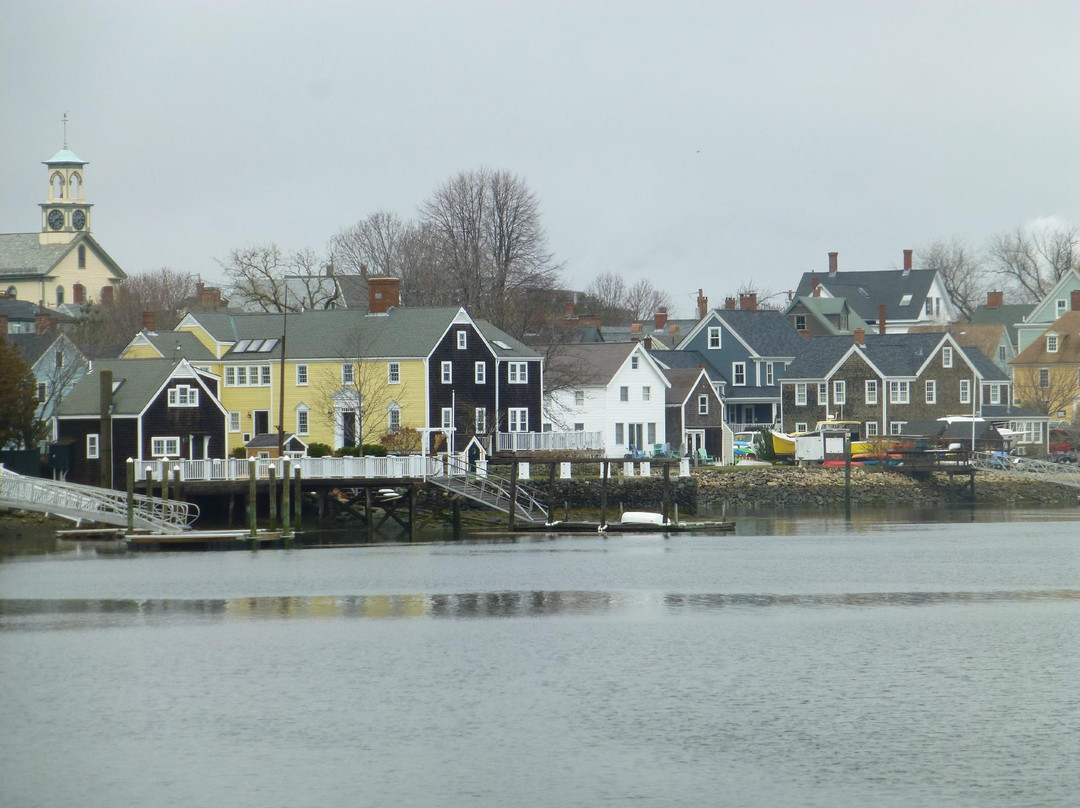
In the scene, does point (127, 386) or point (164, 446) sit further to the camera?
point (127, 386)

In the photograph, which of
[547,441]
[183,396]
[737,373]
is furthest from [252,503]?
[737,373]

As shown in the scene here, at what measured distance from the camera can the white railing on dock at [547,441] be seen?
261ft

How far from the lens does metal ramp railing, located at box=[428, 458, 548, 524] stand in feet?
214

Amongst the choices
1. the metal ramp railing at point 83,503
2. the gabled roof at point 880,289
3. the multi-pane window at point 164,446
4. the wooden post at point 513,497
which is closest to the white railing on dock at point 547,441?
the wooden post at point 513,497

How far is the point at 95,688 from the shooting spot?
30.5 meters

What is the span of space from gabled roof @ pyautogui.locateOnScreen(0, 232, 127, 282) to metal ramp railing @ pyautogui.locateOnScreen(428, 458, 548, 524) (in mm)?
98041

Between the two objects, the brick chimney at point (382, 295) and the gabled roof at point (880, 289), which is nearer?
the brick chimney at point (382, 295)

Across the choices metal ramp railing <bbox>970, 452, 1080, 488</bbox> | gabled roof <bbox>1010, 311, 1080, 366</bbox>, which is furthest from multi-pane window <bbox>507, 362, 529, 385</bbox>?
gabled roof <bbox>1010, 311, 1080, 366</bbox>

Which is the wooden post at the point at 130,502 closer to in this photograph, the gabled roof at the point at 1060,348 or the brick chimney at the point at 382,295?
the brick chimney at the point at 382,295

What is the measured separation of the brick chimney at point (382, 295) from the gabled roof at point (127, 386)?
1204 cm

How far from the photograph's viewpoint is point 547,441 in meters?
80.6

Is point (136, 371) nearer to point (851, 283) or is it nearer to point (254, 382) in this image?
point (254, 382)

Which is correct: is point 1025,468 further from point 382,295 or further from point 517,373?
point 382,295

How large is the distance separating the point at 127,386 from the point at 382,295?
50.3 ft
